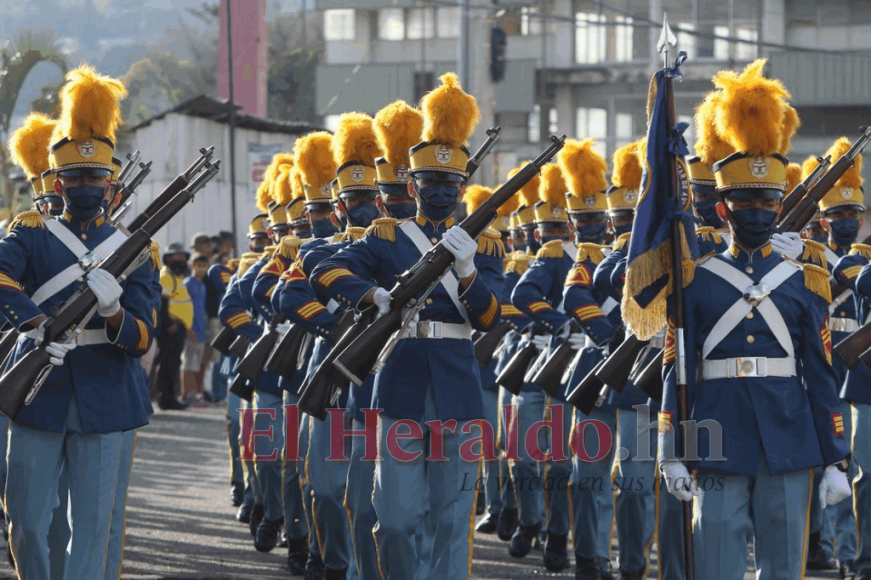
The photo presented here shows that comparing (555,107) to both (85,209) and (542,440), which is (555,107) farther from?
(85,209)

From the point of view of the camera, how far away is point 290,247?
10609 mm

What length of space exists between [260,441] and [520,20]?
3507cm

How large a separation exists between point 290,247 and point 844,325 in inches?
144

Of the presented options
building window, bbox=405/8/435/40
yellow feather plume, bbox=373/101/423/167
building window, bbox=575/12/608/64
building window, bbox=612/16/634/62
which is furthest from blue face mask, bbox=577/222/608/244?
building window, bbox=405/8/435/40

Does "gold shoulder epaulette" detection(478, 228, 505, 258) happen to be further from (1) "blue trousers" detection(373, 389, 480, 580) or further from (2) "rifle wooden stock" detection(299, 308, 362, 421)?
(1) "blue trousers" detection(373, 389, 480, 580)

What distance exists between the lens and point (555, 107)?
43.9 meters

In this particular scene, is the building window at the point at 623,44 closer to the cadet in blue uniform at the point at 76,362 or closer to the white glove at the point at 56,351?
the cadet in blue uniform at the point at 76,362

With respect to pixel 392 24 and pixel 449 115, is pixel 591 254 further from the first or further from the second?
pixel 392 24

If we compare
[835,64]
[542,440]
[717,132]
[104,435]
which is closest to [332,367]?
[104,435]

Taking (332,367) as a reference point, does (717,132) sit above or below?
above

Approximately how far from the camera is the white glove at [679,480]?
20.2 feet

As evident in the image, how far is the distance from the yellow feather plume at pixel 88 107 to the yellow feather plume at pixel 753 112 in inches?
114

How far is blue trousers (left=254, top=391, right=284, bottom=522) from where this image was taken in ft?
35.6

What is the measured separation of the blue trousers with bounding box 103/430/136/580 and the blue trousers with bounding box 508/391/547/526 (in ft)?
12.3
